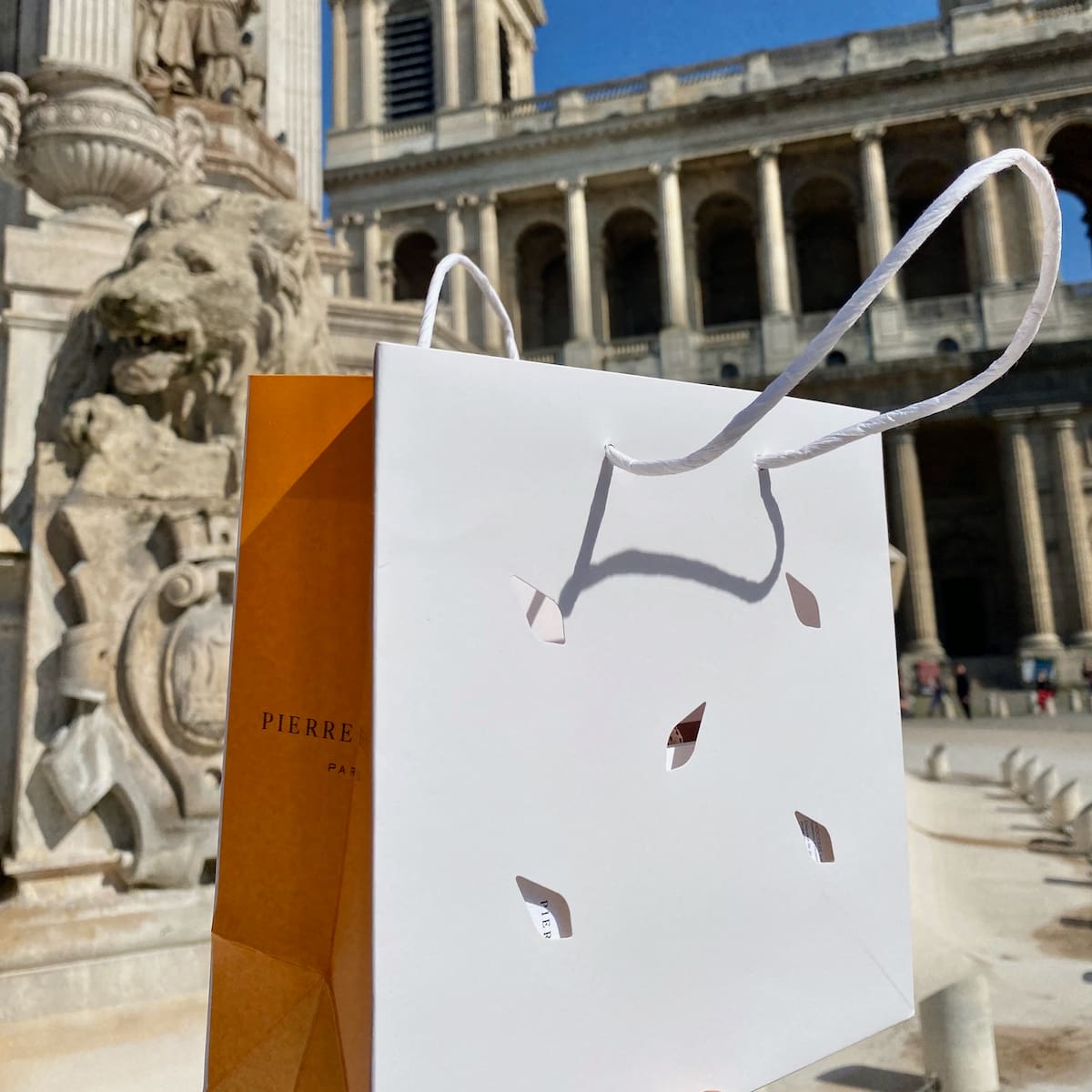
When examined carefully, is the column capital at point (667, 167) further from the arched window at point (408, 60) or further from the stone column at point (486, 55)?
the arched window at point (408, 60)

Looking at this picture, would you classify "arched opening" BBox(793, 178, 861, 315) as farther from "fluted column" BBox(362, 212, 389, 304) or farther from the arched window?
the arched window

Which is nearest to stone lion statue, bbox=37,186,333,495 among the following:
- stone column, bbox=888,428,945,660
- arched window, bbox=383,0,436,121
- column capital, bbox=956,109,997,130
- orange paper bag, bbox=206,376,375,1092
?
orange paper bag, bbox=206,376,375,1092

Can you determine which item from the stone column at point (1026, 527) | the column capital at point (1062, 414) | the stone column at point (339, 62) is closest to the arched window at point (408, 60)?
the stone column at point (339, 62)

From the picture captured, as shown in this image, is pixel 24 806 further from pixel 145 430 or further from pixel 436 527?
pixel 436 527

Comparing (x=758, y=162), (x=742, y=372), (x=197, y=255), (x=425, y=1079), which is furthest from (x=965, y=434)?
(x=425, y=1079)

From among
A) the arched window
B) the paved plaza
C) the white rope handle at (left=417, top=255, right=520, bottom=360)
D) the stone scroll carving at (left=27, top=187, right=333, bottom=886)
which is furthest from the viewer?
the arched window

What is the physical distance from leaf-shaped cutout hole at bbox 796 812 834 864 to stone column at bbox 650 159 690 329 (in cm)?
2742

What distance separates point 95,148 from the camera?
15.0ft

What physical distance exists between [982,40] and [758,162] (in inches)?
265

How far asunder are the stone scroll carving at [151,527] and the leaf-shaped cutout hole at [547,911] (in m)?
2.08

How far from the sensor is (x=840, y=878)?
43.3 inches

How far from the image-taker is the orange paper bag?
0.94 metres

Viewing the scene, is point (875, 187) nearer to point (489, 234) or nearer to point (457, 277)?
point (489, 234)

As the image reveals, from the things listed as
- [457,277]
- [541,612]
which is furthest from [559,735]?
[457,277]
